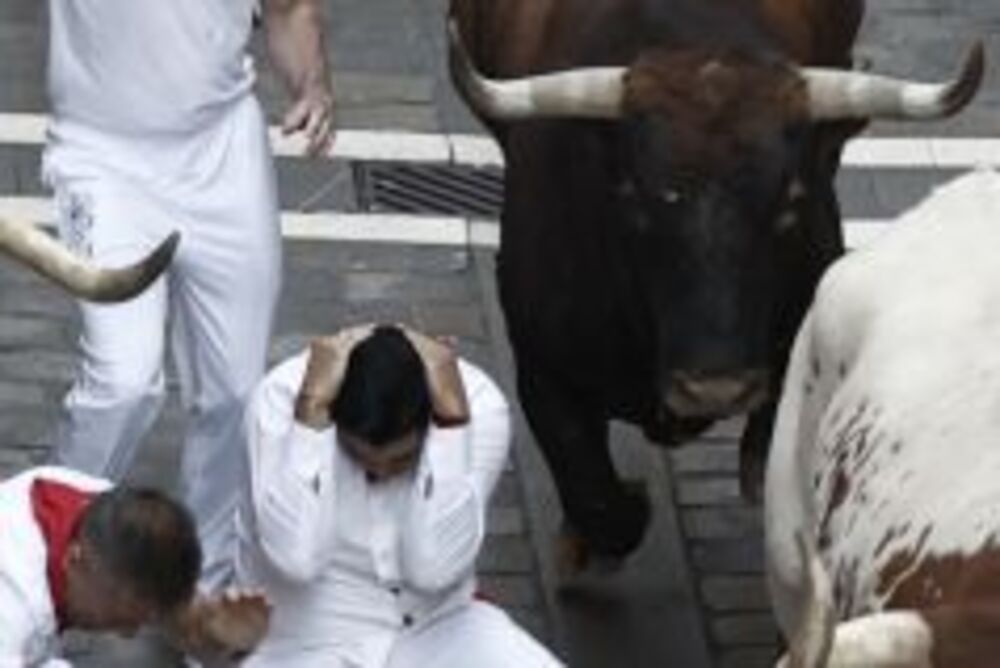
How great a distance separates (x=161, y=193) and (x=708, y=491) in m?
2.13

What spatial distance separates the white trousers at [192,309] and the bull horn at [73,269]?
1.27m

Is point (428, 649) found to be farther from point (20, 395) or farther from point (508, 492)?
point (20, 395)

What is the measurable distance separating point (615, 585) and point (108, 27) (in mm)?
2144

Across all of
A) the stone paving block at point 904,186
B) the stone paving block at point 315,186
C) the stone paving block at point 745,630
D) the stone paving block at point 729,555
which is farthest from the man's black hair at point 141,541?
the stone paving block at point 904,186

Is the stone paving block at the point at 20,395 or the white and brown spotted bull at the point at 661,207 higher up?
the white and brown spotted bull at the point at 661,207

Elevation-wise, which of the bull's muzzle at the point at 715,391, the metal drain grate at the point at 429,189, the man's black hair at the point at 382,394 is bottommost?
the metal drain grate at the point at 429,189

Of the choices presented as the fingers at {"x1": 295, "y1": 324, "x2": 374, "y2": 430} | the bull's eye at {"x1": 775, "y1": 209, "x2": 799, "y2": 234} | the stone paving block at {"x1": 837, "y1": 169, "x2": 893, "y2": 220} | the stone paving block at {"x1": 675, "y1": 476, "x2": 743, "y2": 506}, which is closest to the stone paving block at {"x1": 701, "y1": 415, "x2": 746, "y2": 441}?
the stone paving block at {"x1": 675, "y1": 476, "x2": 743, "y2": 506}

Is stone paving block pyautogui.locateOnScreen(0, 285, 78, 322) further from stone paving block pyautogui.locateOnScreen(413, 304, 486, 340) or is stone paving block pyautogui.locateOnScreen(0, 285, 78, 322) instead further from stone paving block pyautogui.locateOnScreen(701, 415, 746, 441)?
stone paving block pyautogui.locateOnScreen(701, 415, 746, 441)

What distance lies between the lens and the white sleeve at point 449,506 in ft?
22.8

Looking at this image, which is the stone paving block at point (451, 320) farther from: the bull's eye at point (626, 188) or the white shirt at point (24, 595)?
the white shirt at point (24, 595)

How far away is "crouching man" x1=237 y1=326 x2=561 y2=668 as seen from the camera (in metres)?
6.82

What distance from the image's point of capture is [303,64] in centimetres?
791

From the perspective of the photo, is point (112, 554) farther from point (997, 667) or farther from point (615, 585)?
point (615, 585)

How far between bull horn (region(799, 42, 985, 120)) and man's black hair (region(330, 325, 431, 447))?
1.39m
